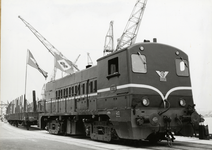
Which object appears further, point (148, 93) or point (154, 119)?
point (148, 93)

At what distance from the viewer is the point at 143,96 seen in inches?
366

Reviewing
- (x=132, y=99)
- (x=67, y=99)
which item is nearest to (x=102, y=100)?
(x=132, y=99)

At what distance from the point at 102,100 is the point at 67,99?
4715 millimetres


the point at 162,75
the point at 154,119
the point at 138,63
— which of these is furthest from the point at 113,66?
the point at 154,119

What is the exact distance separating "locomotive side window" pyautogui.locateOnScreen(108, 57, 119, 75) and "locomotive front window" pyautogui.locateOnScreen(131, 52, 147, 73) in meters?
0.88

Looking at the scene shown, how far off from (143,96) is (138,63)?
1.28m

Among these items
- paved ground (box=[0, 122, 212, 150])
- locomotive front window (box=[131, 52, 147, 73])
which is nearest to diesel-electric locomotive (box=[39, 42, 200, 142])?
locomotive front window (box=[131, 52, 147, 73])

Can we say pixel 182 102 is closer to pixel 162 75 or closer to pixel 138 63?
pixel 162 75

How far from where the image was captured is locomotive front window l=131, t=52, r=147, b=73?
31.2 ft

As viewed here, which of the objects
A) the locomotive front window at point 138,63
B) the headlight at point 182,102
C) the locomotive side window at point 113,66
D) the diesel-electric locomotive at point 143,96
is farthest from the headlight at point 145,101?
the locomotive side window at point 113,66

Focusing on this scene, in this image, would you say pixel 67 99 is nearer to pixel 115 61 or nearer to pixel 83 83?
pixel 83 83

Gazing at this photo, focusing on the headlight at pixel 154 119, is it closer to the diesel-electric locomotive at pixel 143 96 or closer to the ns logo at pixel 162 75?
the diesel-electric locomotive at pixel 143 96

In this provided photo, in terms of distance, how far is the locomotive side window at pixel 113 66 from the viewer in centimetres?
1024

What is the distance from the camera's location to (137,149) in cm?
861
